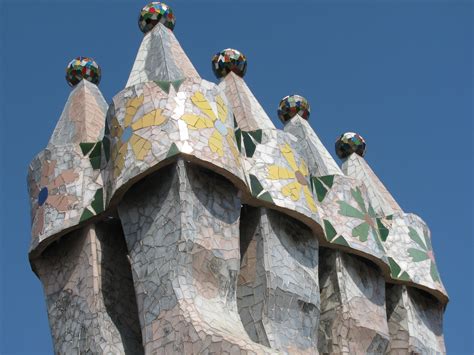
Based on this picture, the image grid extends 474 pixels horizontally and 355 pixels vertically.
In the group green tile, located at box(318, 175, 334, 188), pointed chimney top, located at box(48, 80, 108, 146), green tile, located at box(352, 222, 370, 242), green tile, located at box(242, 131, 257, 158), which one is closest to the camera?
green tile, located at box(242, 131, 257, 158)

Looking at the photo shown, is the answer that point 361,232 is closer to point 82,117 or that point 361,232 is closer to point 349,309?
point 349,309

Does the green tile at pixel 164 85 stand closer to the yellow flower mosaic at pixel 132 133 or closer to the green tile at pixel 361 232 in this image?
the yellow flower mosaic at pixel 132 133

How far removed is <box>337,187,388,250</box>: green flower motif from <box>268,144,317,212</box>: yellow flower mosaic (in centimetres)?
69

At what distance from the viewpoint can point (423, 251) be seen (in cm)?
1631

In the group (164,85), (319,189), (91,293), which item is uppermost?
(164,85)

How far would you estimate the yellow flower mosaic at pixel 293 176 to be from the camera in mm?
14477

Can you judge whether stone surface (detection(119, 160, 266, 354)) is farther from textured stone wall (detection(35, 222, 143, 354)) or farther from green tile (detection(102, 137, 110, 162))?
green tile (detection(102, 137, 110, 162))

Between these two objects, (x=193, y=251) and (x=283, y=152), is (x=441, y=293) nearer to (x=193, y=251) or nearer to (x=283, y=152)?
(x=283, y=152)

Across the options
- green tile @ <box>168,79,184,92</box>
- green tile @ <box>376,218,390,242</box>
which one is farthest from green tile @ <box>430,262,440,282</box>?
green tile @ <box>168,79,184,92</box>

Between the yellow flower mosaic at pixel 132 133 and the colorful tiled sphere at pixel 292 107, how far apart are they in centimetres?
321

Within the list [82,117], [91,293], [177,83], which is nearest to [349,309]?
[91,293]

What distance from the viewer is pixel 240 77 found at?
52.6 feet

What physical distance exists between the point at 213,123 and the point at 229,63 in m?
2.20

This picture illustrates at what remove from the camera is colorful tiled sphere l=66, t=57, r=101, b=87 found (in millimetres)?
15734
